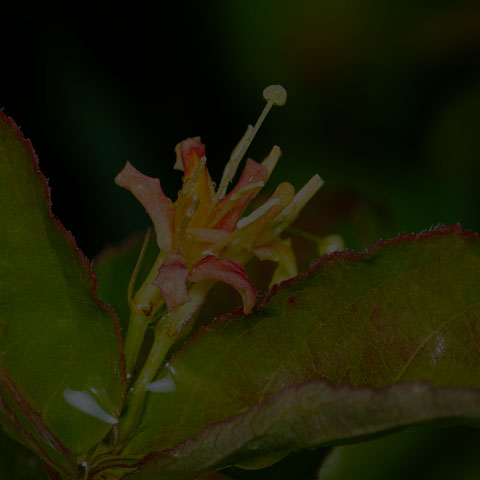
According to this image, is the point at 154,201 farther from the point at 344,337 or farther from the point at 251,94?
the point at 251,94

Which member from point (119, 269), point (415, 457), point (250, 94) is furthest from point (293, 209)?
point (250, 94)

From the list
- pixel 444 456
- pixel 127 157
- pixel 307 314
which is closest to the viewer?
pixel 307 314

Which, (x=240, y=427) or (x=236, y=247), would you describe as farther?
(x=236, y=247)

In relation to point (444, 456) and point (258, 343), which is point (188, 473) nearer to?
point (258, 343)

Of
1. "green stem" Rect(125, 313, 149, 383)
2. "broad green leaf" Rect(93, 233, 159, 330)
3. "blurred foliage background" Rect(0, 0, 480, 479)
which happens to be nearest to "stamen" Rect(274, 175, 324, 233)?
"green stem" Rect(125, 313, 149, 383)

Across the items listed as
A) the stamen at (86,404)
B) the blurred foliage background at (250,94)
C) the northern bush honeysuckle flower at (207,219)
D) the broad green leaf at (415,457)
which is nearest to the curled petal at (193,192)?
the northern bush honeysuckle flower at (207,219)

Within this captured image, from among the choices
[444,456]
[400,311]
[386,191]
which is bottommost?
[444,456]

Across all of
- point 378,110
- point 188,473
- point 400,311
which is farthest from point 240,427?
point 378,110
